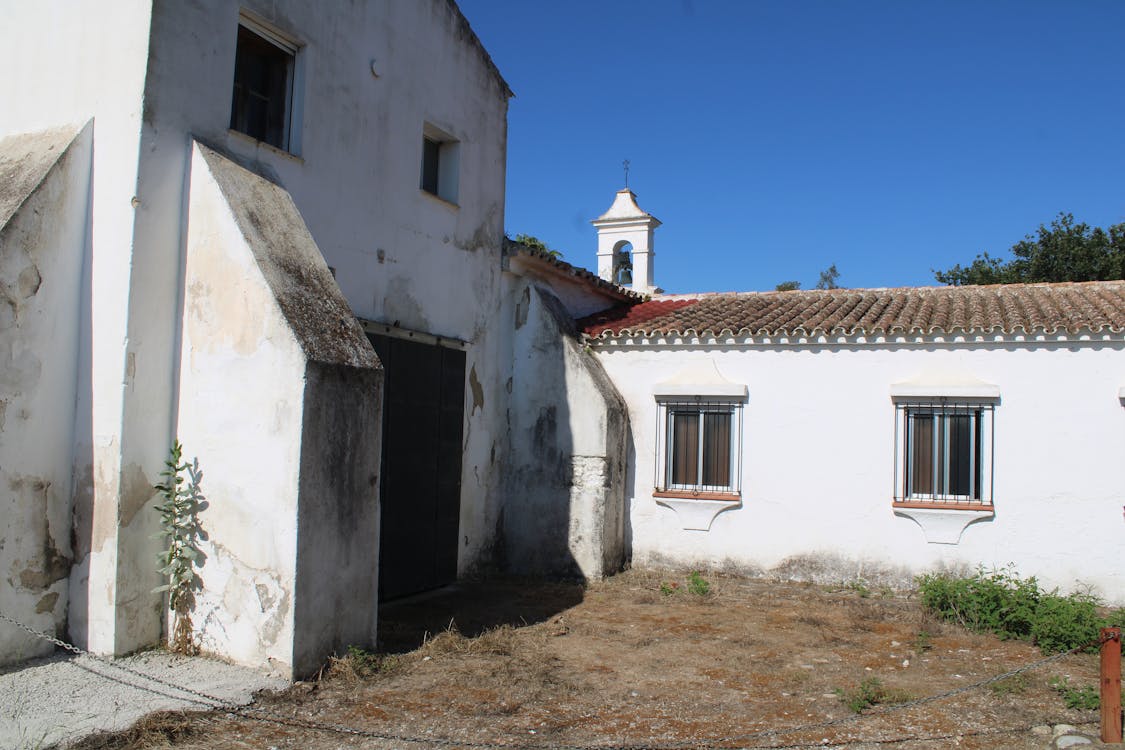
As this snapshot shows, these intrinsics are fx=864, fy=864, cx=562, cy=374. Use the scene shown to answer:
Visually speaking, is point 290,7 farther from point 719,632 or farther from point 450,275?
point 719,632

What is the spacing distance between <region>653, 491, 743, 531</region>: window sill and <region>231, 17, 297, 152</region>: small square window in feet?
20.0

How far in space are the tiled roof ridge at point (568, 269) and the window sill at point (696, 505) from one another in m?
3.34

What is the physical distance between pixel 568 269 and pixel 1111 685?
27.3 ft

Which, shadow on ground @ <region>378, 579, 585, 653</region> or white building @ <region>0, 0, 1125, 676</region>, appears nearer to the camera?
white building @ <region>0, 0, 1125, 676</region>

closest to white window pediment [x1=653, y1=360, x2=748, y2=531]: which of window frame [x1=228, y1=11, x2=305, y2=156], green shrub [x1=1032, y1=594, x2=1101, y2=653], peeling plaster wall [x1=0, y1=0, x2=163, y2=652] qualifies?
green shrub [x1=1032, y1=594, x2=1101, y2=653]

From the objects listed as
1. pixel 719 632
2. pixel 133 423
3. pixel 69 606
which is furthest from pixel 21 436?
pixel 719 632

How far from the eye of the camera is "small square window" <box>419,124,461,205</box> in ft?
33.4

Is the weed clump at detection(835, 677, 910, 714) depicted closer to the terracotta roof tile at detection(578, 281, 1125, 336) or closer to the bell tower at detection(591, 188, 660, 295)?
the terracotta roof tile at detection(578, 281, 1125, 336)

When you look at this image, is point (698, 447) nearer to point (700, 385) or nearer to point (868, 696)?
point (700, 385)

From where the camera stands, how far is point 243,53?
7.71 meters

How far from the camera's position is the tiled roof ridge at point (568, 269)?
11062 millimetres

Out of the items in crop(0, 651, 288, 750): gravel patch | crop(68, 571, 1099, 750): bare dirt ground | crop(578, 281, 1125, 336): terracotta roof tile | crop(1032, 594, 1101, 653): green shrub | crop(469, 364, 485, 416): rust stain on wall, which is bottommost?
crop(68, 571, 1099, 750): bare dirt ground

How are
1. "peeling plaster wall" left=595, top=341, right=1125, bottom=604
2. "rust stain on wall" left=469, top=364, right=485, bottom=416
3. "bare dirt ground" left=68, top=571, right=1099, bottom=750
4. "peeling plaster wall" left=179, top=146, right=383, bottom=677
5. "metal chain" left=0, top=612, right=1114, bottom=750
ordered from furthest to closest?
"rust stain on wall" left=469, top=364, right=485, bottom=416 < "peeling plaster wall" left=595, top=341, right=1125, bottom=604 < "peeling plaster wall" left=179, top=146, right=383, bottom=677 < "bare dirt ground" left=68, top=571, right=1099, bottom=750 < "metal chain" left=0, top=612, right=1114, bottom=750

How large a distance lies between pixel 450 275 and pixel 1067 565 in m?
7.44
